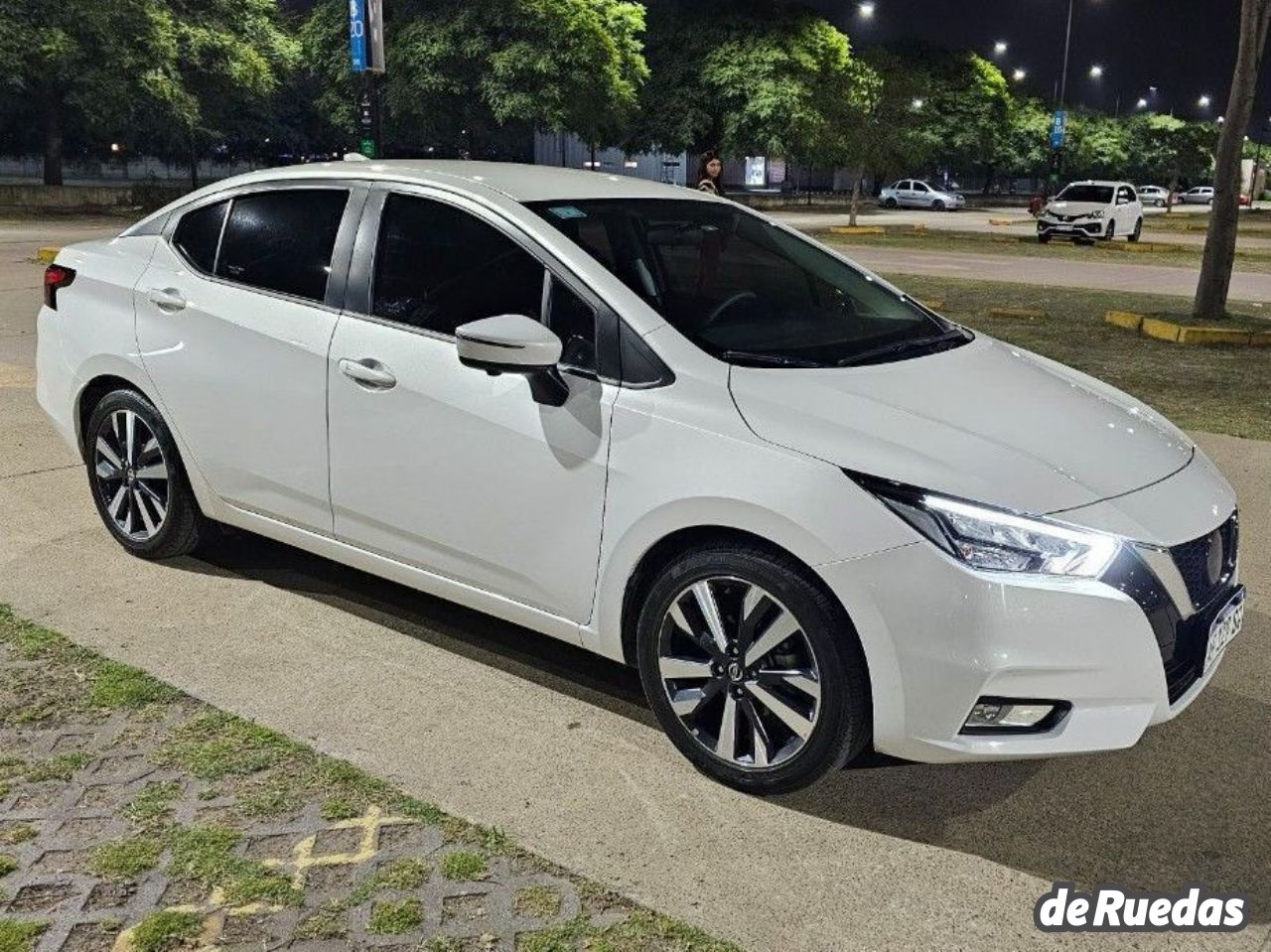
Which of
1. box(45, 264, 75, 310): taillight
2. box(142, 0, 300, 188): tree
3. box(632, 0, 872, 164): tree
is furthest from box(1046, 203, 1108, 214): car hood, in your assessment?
box(45, 264, 75, 310): taillight

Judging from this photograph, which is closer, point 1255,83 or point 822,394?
point 822,394

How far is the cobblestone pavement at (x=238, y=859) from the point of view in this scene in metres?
2.88

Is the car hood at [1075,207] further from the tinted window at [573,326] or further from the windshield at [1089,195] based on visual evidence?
the tinted window at [573,326]

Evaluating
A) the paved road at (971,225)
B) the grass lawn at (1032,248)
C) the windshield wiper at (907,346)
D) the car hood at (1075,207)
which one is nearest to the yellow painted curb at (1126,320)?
the windshield wiper at (907,346)

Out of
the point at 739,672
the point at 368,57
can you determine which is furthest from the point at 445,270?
the point at 368,57

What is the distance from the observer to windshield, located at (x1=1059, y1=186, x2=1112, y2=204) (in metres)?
32.8

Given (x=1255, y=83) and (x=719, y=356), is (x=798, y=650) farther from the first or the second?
(x=1255, y=83)

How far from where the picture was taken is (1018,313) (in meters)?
14.5

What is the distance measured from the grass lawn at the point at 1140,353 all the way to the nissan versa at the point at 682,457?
534 centimetres

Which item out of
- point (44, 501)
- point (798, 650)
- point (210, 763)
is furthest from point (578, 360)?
point (44, 501)

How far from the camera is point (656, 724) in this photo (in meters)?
4.01

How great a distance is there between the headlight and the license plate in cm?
49

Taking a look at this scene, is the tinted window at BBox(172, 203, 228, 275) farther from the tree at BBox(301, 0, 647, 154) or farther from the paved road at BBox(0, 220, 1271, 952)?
the tree at BBox(301, 0, 647, 154)

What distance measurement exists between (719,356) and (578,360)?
1.35 ft
